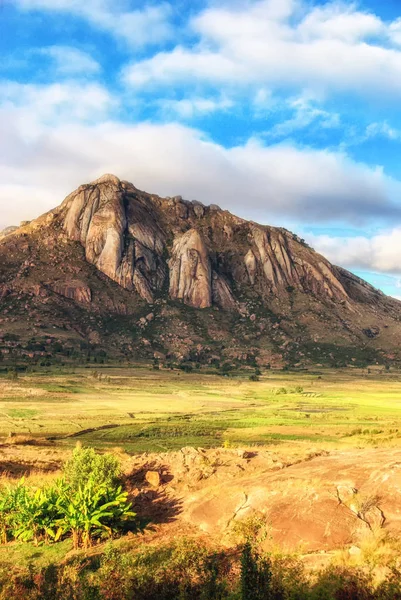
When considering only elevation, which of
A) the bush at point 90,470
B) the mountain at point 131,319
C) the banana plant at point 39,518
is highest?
the mountain at point 131,319

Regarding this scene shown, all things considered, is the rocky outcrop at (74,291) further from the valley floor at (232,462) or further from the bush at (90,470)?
the bush at (90,470)

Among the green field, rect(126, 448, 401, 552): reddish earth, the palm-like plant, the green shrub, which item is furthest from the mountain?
the green shrub

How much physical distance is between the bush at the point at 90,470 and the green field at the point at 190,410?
19.3 m

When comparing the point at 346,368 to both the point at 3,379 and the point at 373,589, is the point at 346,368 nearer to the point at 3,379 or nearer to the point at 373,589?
the point at 3,379

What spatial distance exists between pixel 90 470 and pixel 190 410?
51.8 metres

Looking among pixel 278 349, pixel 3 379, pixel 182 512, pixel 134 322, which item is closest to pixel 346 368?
pixel 278 349

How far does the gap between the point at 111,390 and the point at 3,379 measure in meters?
22.3

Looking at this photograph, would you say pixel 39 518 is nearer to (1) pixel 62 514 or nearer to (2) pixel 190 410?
(1) pixel 62 514

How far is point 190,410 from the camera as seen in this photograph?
2744 inches

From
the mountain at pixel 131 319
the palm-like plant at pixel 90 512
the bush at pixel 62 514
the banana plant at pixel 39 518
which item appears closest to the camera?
the palm-like plant at pixel 90 512

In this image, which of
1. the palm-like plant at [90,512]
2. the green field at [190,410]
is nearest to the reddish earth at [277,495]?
the palm-like plant at [90,512]

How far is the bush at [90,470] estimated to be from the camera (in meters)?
18.0

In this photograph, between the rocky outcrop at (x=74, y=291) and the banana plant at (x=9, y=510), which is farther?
the rocky outcrop at (x=74, y=291)

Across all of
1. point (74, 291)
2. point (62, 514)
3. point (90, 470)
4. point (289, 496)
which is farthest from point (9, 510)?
point (74, 291)
